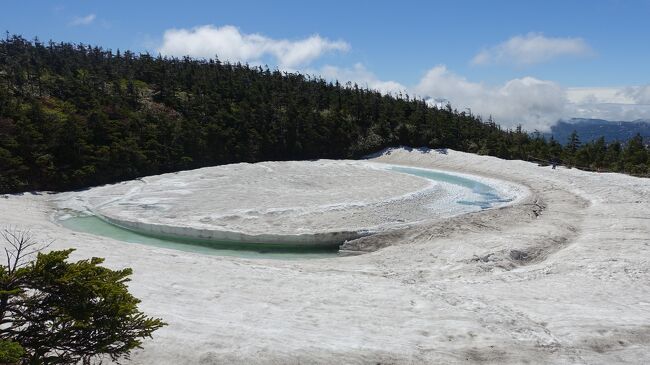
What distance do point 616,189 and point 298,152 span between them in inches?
1941

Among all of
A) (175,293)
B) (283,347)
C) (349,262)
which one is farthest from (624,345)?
(175,293)

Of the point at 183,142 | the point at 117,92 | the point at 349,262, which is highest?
the point at 117,92

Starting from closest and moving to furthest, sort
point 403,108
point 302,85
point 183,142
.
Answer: point 183,142, point 403,108, point 302,85

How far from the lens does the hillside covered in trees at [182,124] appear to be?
5003cm

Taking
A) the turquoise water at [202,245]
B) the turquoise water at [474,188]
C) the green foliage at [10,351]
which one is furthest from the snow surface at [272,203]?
the green foliage at [10,351]

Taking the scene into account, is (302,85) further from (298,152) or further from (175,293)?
(175,293)

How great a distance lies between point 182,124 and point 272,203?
1357 inches

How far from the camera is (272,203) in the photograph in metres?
38.2

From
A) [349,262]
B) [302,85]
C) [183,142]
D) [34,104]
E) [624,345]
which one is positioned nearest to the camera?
[624,345]

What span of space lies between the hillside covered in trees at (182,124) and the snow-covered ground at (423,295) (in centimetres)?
1725

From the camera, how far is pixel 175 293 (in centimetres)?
1811

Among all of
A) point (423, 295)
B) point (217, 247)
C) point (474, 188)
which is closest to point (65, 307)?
point (423, 295)

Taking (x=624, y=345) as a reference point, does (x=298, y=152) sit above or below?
above

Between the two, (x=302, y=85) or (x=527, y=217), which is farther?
(x=302, y=85)
